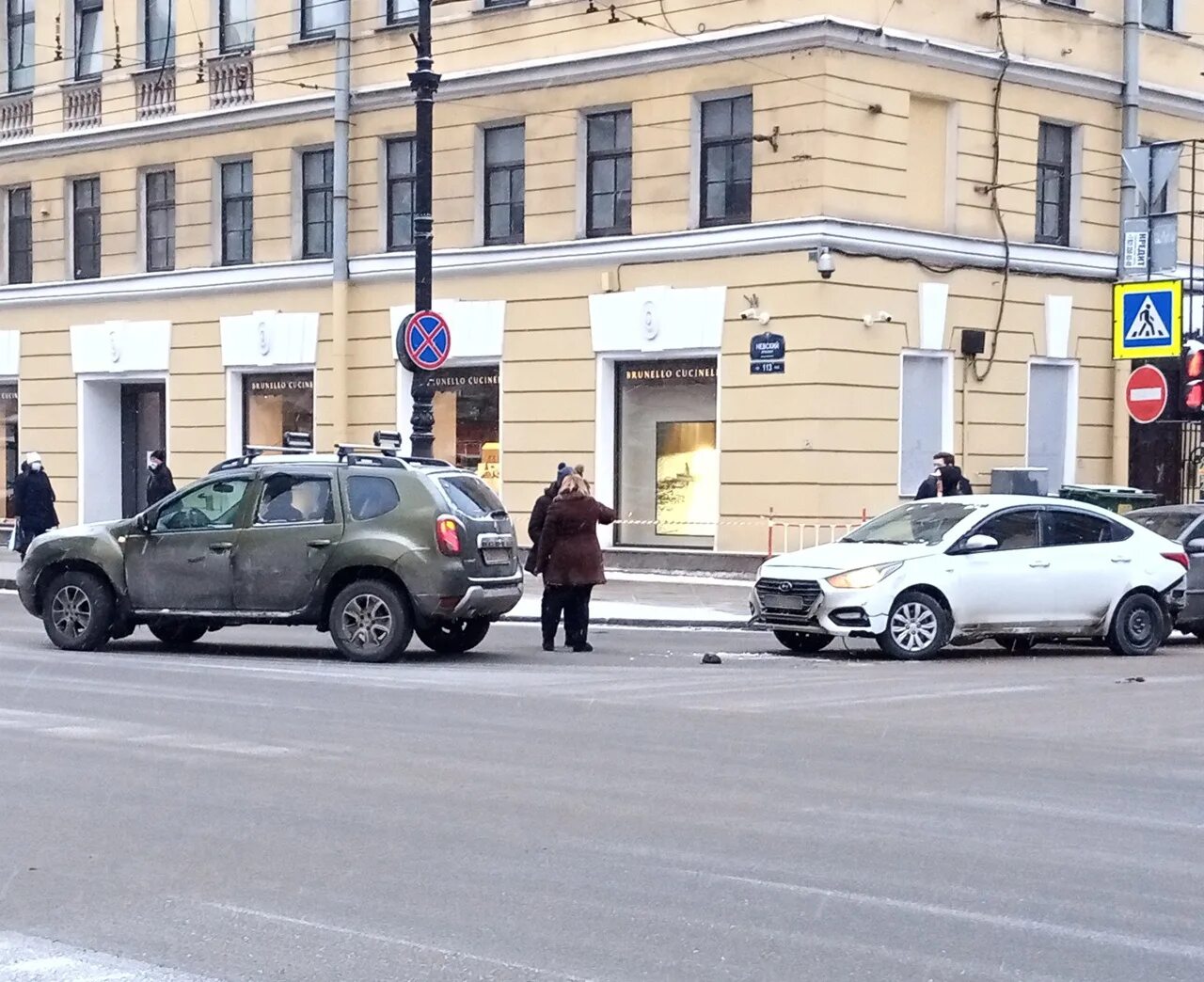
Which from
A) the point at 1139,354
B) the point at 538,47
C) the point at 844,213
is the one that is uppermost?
the point at 538,47

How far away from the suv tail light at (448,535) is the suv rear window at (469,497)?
209 mm

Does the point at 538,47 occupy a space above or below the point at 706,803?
above

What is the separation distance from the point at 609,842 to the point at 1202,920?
248cm

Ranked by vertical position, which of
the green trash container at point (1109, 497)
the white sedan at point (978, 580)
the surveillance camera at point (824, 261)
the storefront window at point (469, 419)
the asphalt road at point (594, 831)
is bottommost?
the asphalt road at point (594, 831)

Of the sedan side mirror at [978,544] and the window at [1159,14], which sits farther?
the window at [1159,14]

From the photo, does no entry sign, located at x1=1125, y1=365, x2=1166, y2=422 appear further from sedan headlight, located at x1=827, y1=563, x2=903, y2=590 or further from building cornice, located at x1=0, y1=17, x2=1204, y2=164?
sedan headlight, located at x1=827, y1=563, x2=903, y2=590

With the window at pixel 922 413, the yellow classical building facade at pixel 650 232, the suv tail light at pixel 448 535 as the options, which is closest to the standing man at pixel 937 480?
the yellow classical building facade at pixel 650 232

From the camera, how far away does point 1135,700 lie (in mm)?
14672

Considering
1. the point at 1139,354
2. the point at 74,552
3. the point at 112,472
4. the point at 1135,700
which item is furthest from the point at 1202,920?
the point at 112,472

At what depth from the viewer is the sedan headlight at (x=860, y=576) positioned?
1794cm

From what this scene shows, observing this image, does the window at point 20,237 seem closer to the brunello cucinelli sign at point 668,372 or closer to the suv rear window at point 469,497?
the brunello cucinelli sign at point 668,372

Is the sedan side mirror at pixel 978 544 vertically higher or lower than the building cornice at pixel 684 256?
lower

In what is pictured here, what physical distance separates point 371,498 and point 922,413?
12.4 metres

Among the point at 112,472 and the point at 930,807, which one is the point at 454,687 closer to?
the point at 930,807
